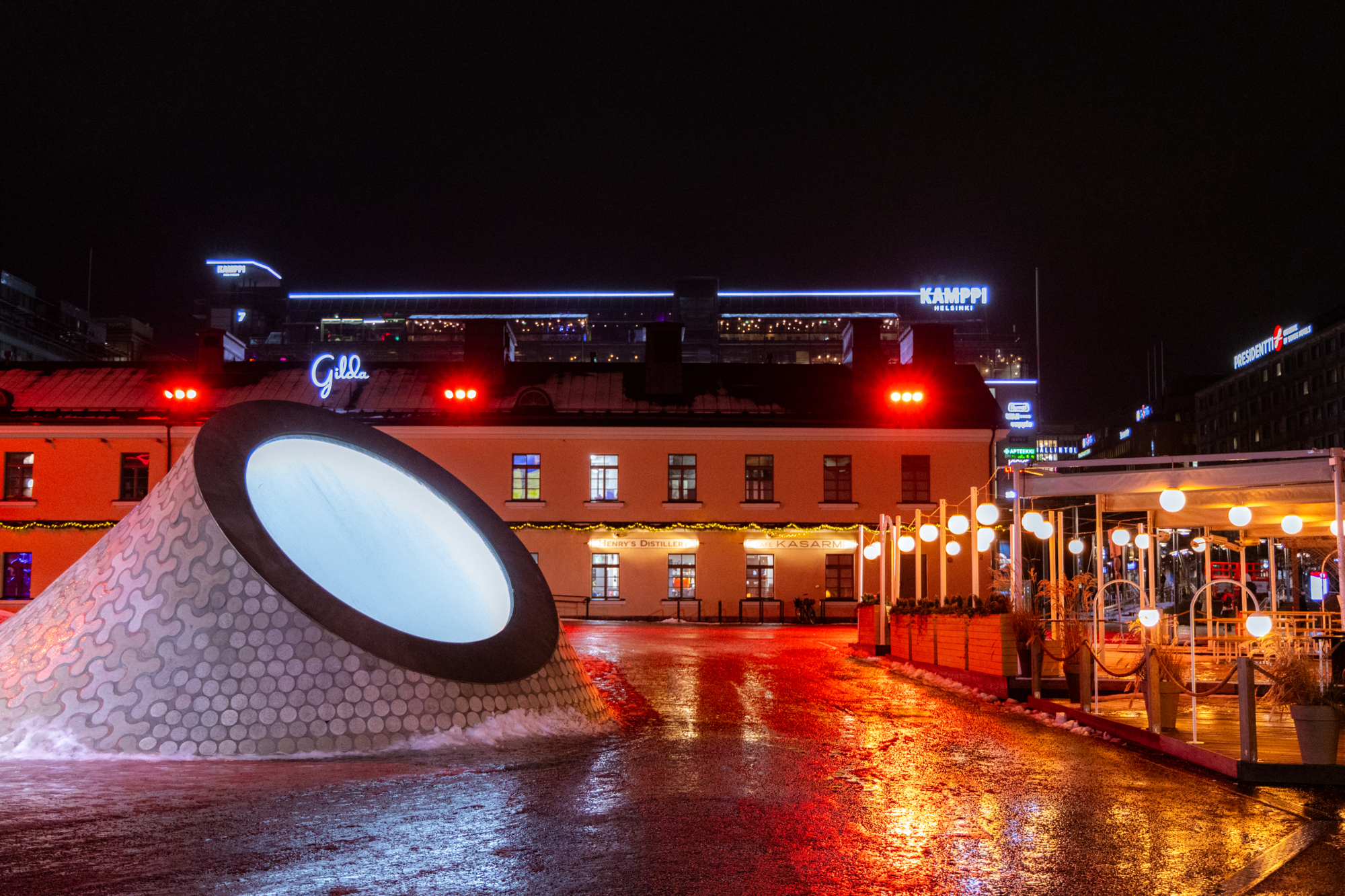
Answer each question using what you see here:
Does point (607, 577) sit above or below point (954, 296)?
below

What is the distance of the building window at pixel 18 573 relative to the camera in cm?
4012

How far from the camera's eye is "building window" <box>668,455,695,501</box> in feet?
132

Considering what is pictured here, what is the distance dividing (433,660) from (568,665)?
6.57ft

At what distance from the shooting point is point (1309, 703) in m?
9.05

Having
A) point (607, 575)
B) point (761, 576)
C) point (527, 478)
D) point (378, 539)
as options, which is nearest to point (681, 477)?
point (607, 575)

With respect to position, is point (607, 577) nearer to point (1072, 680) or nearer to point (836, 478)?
point (836, 478)

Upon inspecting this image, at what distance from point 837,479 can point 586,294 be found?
272 ft

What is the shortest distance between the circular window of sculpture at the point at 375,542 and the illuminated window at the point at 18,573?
34531 millimetres

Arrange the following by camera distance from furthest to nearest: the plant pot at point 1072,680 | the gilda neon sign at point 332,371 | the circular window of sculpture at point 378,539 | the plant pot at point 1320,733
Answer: the gilda neon sign at point 332,371 → the plant pot at point 1072,680 → the circular window of sculpture at point 378,539 → the plant pot at point 1320,733

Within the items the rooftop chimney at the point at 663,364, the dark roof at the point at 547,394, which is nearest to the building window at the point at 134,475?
the dark roof at the point at 547,394

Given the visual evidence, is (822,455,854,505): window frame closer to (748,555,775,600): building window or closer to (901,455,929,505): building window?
(901,455,929,505): building window

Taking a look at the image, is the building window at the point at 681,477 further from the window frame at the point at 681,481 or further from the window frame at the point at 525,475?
the window frame at the point at 525,475

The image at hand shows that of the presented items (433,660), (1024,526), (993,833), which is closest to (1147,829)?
(993,833)

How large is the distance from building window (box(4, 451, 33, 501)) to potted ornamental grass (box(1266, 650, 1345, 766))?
4280 centimetres
